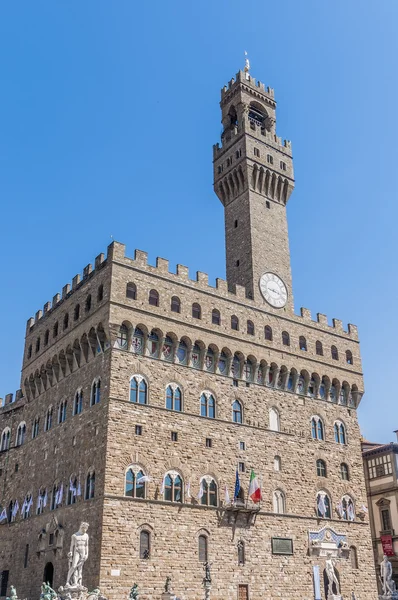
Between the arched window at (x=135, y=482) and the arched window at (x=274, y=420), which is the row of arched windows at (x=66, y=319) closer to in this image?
the arched window at (x=135, y=482)

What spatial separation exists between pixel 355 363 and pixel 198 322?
1515 cm

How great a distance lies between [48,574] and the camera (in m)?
37.8

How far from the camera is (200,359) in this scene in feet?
135

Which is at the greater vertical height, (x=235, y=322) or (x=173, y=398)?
(x=235, y=322)

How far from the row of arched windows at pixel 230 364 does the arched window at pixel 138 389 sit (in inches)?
64.8

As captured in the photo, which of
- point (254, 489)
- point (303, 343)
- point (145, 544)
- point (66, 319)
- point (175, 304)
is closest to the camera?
point (145, 544)

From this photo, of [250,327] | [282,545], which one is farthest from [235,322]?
[282,545]

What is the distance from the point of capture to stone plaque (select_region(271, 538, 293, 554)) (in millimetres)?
39562

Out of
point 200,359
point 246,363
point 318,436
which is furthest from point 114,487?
point 318,436

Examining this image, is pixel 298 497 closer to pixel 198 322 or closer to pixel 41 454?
pixel 198 322

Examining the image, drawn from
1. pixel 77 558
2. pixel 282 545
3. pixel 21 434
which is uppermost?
pixel 21 434

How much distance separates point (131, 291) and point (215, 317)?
6424 millimetres

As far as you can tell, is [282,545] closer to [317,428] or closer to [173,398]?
[317,428]

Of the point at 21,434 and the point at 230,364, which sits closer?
the point at 230,364
